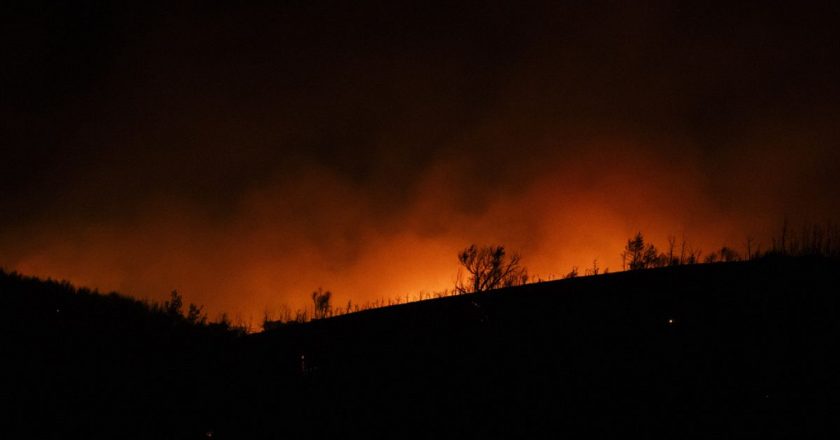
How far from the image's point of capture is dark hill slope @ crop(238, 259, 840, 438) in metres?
5.36

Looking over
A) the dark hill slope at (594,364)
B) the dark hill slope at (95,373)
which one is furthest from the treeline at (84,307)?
the dark hill slope at (594,364)

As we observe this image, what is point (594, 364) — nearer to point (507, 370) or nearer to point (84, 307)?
point (507, 370)

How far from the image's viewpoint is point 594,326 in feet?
22.3

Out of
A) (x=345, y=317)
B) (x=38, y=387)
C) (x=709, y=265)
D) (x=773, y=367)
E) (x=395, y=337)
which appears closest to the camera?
(x=773, y=367)

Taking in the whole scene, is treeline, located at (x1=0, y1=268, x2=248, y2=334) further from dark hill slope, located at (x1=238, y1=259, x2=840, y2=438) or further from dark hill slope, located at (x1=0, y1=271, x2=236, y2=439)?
dark hill slope, located at (x1=238, y1=259, x2=840, y2=438)

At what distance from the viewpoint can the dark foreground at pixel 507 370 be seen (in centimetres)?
545

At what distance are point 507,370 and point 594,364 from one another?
1.00 metres

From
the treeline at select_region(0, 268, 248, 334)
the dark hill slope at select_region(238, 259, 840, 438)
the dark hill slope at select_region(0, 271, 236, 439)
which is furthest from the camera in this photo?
the treeline at select_region(0, 268, 248, 334)

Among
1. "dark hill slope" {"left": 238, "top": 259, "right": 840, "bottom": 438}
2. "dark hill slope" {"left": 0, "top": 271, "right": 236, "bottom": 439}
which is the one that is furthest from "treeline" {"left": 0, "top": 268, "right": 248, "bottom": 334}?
"dark hill slope" {"left": 238, "top": 259, "right": 840, "bottom": 438}

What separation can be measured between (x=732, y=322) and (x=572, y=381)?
178 cm

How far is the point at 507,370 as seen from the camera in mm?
6719

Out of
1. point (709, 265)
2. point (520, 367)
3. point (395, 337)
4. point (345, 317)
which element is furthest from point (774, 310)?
point (345, 317)

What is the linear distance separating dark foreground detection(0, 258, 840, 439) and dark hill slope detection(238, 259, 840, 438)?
0.02 meters

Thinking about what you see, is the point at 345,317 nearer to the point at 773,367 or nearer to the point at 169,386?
the point at 169,386
